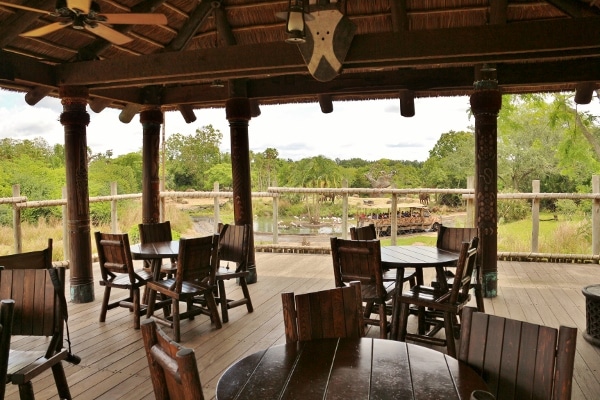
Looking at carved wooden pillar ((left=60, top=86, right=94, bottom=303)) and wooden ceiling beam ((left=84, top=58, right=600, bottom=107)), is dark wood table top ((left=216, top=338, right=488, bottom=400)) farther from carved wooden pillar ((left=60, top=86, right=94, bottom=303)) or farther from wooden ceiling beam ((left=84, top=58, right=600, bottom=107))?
wooden ceiling beam ((left=84, top=58, right=600, bottom=107))

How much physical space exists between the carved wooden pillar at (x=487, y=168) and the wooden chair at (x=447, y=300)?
166 centimetres

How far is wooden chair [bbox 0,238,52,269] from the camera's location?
3535mm

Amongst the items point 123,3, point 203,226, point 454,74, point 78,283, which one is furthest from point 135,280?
point 203,226

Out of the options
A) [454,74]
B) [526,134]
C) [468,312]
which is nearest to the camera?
[468,312]

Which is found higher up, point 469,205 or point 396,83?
point 396,83

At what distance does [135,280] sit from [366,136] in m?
18.1

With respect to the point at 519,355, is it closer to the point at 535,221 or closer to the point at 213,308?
the point at 213,308

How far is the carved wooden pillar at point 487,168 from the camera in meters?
5.47

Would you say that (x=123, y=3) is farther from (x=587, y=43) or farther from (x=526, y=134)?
(x=526, y=134)

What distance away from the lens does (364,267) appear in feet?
13.1

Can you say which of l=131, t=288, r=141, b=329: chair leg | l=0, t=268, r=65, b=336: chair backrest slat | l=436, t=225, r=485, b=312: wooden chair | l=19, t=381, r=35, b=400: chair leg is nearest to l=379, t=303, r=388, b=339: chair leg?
l=436, t=225, r=485, b=312: wooden chair

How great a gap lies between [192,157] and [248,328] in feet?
50.1

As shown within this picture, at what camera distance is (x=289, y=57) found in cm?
473

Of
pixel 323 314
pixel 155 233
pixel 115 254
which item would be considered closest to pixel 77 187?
pixel 155 233
